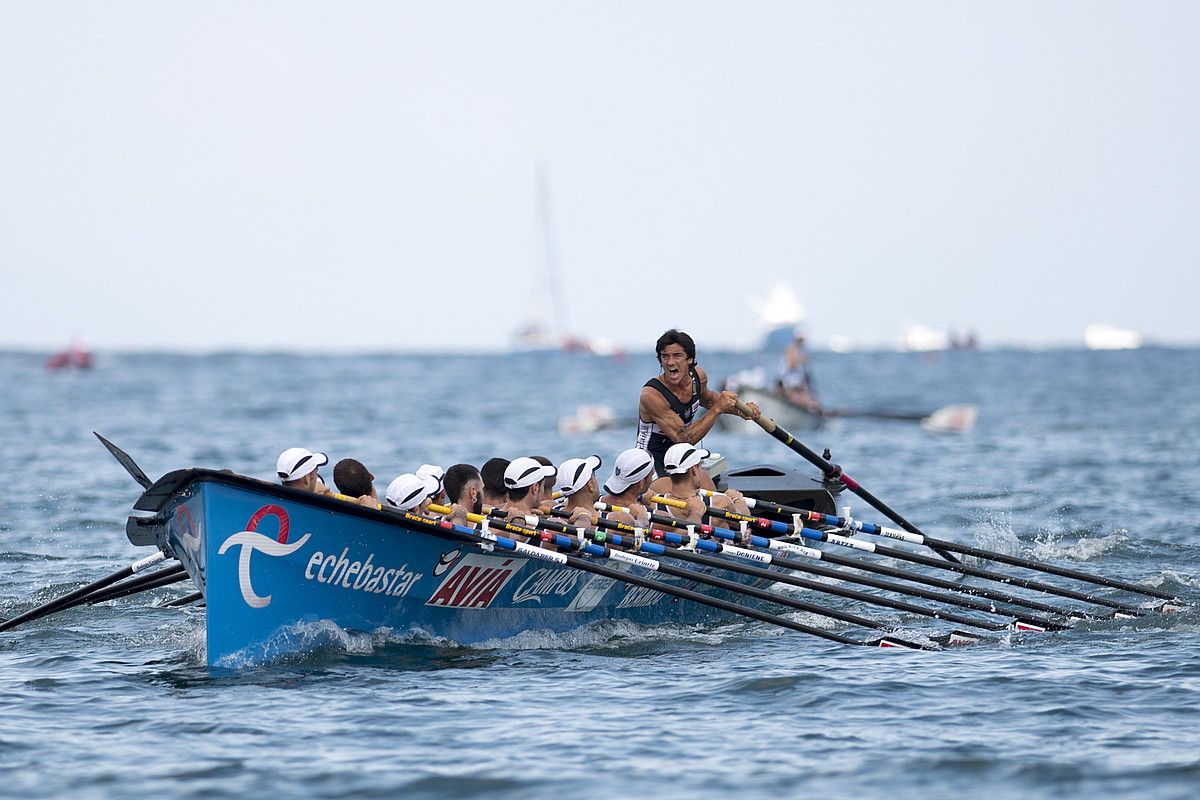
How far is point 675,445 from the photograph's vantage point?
39.7 ft

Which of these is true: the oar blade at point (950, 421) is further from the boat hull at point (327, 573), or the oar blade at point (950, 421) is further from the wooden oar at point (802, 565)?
the boat hull at point (327, 573)

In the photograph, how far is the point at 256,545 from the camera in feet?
30.6

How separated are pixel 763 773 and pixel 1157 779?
194 cm

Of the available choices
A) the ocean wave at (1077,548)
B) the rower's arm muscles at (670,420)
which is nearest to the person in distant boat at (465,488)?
the rower's arm muscles at (670,420)

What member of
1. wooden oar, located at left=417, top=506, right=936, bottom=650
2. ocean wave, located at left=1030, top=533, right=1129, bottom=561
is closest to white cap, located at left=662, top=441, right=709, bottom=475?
wooden oar, located at left=417, top=506, right=936, bottom=650

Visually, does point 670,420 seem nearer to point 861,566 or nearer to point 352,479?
point 861,566

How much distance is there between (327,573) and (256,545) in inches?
21.5

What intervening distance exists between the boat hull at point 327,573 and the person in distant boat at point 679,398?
6.44ft

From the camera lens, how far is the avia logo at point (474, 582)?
10.2 m

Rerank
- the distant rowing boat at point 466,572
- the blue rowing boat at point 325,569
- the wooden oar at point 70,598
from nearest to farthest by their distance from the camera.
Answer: the blue rowing boat at point 325,569 → the distant rowing boat at point 466,572 → the wooden oar at point 70,598

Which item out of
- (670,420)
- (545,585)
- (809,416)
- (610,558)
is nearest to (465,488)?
(545,585)

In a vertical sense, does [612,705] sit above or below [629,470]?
below

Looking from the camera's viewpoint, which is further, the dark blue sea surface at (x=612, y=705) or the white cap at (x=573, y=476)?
the white cap at (x=573, y=476)

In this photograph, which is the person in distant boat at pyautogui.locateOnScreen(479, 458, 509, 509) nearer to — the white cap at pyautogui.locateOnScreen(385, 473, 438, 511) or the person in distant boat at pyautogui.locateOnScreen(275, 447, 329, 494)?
the white cap at pyautogui.locateOnScreen(385, 473, 438, 511)
